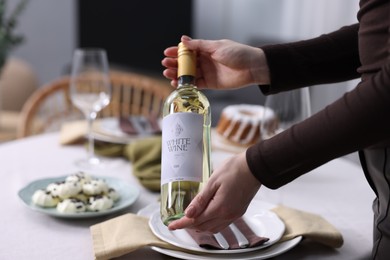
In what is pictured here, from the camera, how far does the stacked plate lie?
2.58 feet

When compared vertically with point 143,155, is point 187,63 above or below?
above

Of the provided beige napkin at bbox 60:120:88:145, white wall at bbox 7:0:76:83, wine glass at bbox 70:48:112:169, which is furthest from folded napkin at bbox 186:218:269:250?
white wall at bbox 7:0:76:83

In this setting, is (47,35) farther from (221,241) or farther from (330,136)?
(330,136)

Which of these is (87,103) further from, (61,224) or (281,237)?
(281,237)

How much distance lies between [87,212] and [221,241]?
0.82 feet

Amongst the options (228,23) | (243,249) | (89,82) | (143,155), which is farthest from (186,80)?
(228,23)

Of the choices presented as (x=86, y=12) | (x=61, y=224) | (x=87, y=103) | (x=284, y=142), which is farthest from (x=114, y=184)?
(x=86, y=12)

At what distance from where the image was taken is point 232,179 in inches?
28.6

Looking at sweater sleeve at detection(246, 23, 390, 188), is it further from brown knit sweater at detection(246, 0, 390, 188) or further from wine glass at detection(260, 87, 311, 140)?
wine glass at detection(260, 87, 311, 140)

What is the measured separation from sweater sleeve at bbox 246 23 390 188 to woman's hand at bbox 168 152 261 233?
2 centimetres

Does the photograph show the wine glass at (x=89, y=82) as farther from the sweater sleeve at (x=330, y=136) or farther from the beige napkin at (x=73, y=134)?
the sweater sleeve at (x=330, y=136)

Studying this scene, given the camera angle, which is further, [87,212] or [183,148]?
[87,212]

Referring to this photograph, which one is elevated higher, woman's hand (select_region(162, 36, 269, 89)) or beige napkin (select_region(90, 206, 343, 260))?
woman's hand (select_region(162, 36, 269, 89))

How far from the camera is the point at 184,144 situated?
766 mm
